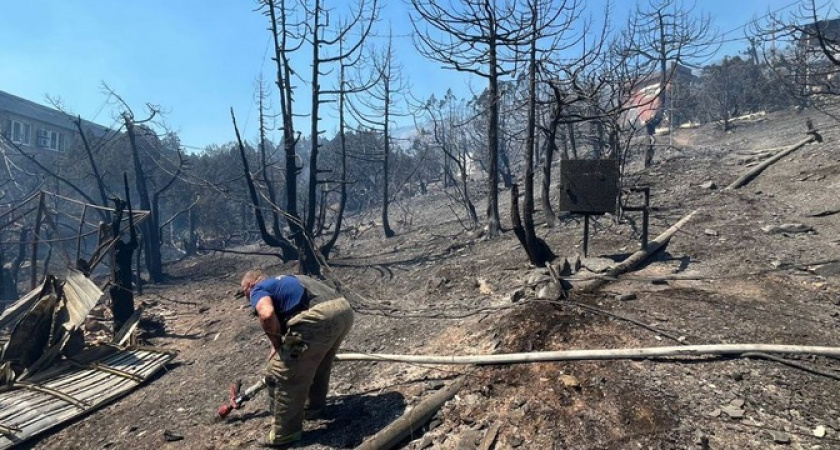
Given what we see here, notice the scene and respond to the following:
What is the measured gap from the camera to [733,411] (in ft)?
10.7

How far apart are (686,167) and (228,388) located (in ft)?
47.4

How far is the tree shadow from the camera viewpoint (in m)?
3.69

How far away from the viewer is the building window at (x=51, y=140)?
3216cm

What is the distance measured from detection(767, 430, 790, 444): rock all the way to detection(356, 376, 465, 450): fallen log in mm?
2093

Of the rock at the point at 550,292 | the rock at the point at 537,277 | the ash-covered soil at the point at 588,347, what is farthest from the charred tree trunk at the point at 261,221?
the rock at the point at 550,292

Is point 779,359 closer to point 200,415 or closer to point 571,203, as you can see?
point 571,203

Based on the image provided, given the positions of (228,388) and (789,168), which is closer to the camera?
(228,388)

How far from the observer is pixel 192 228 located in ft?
70.2

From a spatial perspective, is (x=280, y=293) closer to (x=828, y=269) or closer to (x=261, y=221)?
(x=828, y=269)

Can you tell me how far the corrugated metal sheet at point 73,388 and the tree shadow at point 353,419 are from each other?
11.3ft

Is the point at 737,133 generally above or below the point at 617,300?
above

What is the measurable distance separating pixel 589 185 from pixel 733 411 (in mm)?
4401

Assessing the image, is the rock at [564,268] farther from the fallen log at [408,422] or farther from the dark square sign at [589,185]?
the fallen log at [408,422]

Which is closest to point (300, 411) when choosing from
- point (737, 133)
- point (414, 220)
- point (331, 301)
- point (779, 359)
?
point (331, 301)
